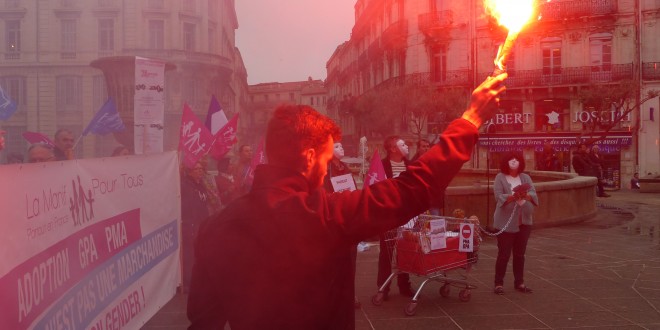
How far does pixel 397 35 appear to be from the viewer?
38250 millimetres

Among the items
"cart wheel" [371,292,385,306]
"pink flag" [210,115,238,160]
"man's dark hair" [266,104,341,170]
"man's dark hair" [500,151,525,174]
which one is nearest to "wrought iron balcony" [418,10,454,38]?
"pink flag" [210,115,238,160]

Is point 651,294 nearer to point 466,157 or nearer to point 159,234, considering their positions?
point 159,234

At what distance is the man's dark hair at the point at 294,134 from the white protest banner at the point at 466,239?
4.62 m

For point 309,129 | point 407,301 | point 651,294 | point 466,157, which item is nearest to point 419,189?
point 466,157

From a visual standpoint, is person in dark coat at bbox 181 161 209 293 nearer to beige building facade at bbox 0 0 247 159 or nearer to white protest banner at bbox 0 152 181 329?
white protest banner at bbox 0 152 181 329

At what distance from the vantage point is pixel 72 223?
12.8 ft

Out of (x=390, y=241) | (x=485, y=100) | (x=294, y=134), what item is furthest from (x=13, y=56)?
(x=485, y=100)

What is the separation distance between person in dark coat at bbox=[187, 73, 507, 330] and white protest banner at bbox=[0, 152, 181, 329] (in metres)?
1.71

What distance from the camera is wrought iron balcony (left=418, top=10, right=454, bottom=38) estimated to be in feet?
115

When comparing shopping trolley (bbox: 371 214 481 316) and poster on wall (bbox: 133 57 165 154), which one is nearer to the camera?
shopping trolley (bbox: 371 214 481 316)

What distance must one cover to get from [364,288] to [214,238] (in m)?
5.56

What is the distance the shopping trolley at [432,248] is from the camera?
630cm

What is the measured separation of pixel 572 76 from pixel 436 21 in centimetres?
802

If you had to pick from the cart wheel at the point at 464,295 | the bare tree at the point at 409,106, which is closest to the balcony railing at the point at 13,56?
the bare tree at the point at 409,106
